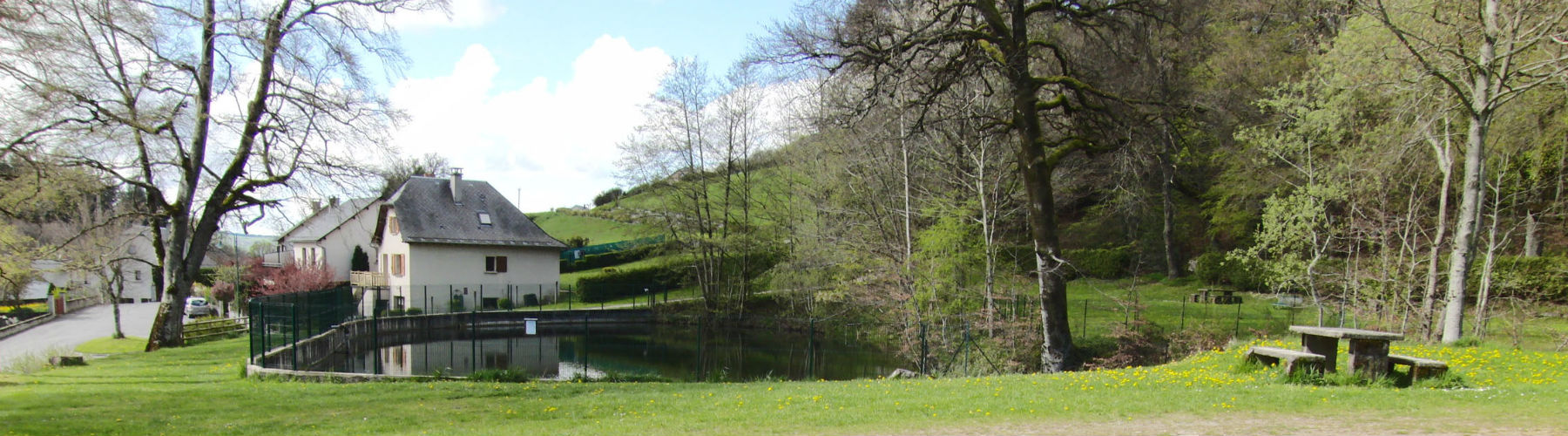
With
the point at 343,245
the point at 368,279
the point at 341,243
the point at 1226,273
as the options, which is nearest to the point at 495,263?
the point at 368,279

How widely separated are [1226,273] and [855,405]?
2607 cm

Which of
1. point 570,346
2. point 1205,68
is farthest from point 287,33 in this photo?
point 1205,68

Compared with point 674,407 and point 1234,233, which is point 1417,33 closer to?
point 674,407

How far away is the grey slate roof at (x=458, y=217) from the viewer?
40.8 m

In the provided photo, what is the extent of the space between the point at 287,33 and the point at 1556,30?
24.6 metres

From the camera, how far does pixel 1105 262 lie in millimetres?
33781

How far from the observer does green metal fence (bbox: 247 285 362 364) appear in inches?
620

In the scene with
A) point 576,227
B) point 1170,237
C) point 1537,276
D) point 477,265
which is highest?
point 576,227

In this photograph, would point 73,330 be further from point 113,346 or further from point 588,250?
point 588,250

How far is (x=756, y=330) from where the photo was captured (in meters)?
32.8

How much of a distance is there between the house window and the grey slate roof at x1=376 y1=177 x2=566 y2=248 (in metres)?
0.84

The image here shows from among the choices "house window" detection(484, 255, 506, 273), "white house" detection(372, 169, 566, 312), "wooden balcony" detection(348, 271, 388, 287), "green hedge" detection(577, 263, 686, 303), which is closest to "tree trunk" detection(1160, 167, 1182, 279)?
"green hedge" detection(577, 263, 686, 303)

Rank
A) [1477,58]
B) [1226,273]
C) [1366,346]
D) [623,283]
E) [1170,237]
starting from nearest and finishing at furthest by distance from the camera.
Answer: [1366,346]
[1477,58]
[1226,273]
[1170,237]
[623,283]

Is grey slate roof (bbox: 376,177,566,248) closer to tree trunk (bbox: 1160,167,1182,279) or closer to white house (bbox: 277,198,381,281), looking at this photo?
white house (bbox: 277,198,381,281)
